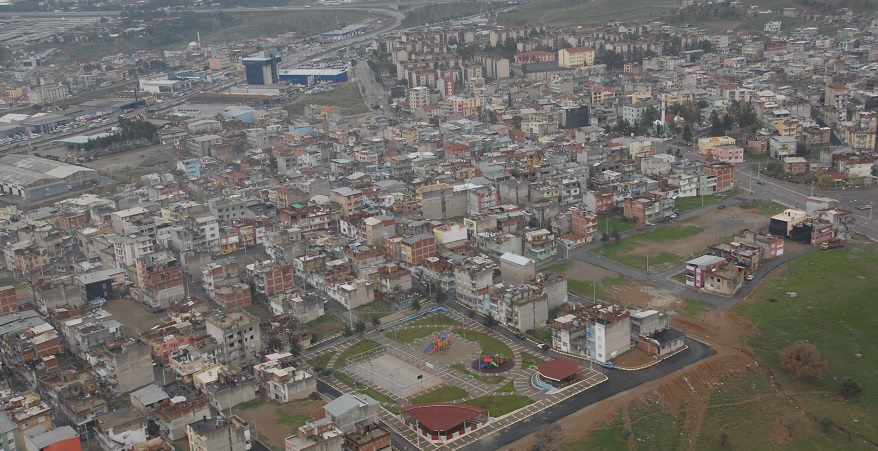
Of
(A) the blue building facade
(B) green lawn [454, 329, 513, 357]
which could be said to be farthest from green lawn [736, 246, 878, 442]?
(A) the blue building facade

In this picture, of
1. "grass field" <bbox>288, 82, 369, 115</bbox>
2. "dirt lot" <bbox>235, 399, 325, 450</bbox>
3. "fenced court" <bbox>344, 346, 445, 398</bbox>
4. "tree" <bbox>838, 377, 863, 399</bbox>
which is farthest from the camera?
"grass field" <bbox>288, 82, 369, 115</bbox>

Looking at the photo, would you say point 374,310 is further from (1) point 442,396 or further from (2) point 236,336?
(1) point 442,396

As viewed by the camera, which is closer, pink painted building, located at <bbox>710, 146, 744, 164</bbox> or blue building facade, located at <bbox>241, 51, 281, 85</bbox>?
pink painted building, located at <bbox>710, 146, 744, 164</bbox>

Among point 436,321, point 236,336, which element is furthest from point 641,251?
point 236,336

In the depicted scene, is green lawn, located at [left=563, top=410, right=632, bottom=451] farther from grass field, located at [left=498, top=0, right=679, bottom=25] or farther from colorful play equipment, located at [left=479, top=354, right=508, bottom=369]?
grass field, located at [left=498, top=0, right=679, bottom=25]

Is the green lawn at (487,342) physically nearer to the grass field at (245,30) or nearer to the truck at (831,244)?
the truck at (831,244)

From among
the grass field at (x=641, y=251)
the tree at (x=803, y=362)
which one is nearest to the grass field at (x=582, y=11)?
the grass field at (x=641, y=251)
